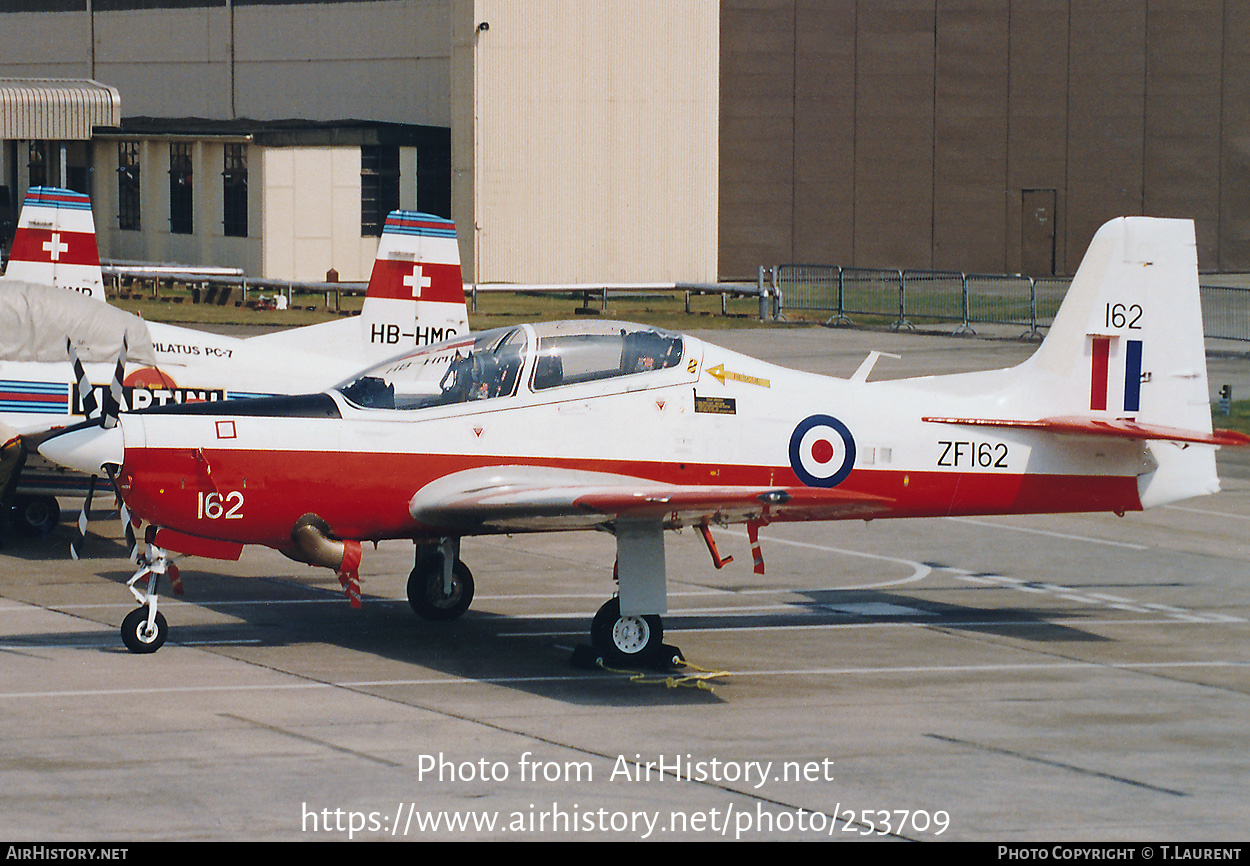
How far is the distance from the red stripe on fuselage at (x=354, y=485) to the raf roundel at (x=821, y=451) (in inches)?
3.5

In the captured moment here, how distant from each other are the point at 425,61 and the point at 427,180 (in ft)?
14.4

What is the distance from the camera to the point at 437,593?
42.2ft

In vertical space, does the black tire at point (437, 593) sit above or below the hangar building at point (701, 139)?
below

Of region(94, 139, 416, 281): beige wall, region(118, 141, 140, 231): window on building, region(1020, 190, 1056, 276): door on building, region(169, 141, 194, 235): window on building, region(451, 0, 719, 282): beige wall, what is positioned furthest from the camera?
region(118, 141, 140, 231): window on building

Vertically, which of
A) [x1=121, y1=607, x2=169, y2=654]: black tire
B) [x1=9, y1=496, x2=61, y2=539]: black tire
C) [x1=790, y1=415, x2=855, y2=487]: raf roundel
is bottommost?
[x1=121, y1=607, x2=169, y2=654]: black tire

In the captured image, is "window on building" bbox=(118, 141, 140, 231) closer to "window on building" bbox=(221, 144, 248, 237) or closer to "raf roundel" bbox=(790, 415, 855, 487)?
"window on building" bbox=(221, 144, 248, 237)

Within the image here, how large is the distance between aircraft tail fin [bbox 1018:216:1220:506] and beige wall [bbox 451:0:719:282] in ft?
114

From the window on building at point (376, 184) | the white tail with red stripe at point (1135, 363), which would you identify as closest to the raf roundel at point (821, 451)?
Result: the white tail with red stripe at point (1135, 363)

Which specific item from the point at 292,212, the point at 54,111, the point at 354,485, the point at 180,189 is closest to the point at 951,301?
the point at 292,212

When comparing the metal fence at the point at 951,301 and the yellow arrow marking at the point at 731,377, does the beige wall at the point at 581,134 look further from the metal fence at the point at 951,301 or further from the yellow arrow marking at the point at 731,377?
the yellow arrow marking at the point at 731,377

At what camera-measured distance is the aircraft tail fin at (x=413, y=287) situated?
1817 cm

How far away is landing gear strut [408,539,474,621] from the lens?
12.8 m

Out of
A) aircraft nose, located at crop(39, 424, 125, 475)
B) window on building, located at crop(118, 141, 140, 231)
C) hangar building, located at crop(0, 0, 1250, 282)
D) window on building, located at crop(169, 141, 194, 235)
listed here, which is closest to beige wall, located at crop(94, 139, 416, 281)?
hangar building, located at crop(0, 0, 1250, 282)

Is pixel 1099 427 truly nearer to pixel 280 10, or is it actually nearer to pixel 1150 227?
pixel 1150 227
